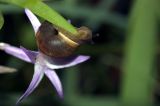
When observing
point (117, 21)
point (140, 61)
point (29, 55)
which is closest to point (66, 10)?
point (117, 21)

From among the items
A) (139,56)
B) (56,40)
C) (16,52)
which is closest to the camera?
(56,40)

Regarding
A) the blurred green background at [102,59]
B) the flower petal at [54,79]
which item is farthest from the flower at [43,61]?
the blurred green background at [102,59]

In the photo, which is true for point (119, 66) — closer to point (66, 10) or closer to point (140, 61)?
point (66, 10)

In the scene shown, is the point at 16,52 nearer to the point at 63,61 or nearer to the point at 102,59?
the point at 63,61

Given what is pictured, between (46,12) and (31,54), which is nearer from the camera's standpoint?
(46,12)

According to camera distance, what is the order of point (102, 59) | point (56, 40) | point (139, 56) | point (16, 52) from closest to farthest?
1. point (56, 40)
2. point (16, 52)
3. point (139, 56)
4. point (102, 59)

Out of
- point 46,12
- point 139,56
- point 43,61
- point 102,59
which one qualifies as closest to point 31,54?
point 43,61
